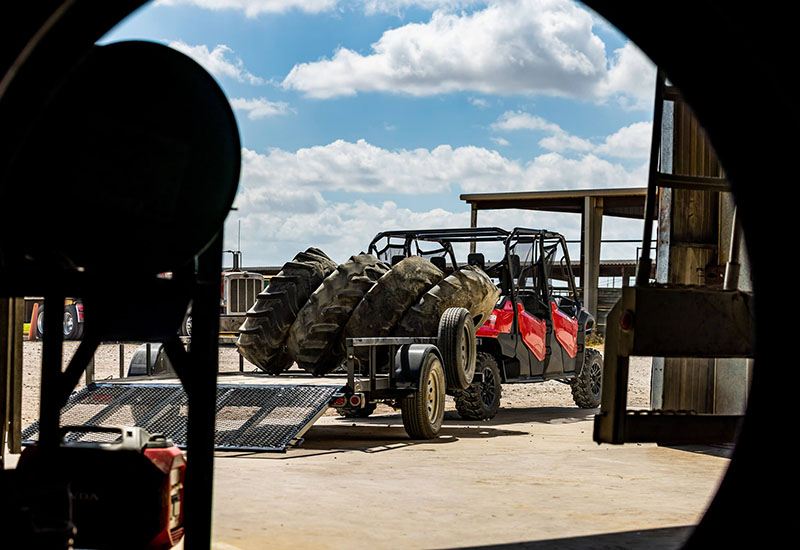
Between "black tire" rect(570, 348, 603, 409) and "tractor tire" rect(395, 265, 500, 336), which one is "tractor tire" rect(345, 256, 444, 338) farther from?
"black tire" rect(570, 348, 603, 409)

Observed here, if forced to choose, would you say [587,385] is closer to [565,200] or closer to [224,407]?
[224,407]

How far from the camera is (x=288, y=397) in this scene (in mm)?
10484

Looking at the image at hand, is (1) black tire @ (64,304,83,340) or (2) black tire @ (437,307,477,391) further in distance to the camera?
(1) black tire @ (64,304,83,340)

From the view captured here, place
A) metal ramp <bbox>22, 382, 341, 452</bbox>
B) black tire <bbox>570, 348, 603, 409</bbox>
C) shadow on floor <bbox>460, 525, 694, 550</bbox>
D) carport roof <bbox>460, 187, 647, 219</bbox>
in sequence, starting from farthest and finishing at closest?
carport roof <bbox>460, 187, 647, 219</bbox>
black tire <bbox>570, 348, 603, 409</bbox>
metal ramp <bbox>22, 382, 341, 452</bbox>
shadow on floor <bbox>460, 525, 694, 550</bbox>

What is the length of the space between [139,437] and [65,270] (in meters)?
1.49

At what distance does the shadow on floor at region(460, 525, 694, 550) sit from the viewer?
604 centimetres

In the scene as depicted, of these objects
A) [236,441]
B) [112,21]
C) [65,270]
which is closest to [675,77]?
[112,21]

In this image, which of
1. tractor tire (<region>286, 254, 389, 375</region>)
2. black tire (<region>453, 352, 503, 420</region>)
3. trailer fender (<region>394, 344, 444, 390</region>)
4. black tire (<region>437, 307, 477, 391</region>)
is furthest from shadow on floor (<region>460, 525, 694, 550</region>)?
black tire (<region>453, 352, 503, 420</region>)

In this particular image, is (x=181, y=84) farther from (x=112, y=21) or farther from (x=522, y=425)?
(x=522, y=425)

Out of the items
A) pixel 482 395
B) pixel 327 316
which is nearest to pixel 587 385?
pixel 482 395

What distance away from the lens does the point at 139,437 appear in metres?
5.17

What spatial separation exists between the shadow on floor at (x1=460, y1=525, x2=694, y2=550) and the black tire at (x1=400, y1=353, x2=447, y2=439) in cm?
474

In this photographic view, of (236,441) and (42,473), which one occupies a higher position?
(42,473)

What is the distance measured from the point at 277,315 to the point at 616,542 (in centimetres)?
617
